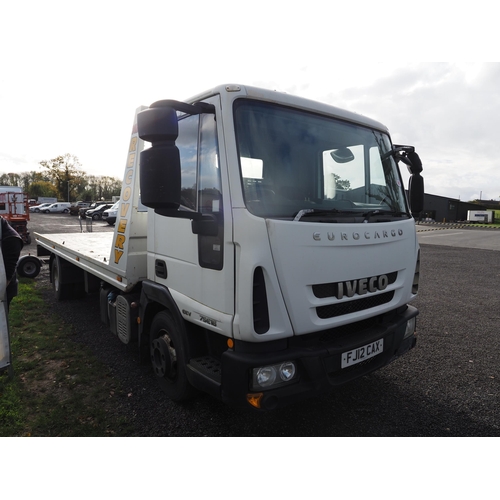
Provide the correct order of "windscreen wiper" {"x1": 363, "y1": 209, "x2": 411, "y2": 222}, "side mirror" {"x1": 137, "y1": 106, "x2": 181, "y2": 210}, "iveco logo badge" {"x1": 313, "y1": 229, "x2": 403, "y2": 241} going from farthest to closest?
"windscreen wiper" {"x1": 363, "y1": 209, "x2": 411, "y2": 222}, "iveco logo badge" {"x1": 313, "y1": 229, "x2": 403, "y2": 241}, "side mirror" {"x1": 137, "y1": 106, "x2": 181, "y2": 210}

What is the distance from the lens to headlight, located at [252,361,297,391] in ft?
7.78

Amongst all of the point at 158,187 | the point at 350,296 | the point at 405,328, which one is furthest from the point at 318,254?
the point at 405,328

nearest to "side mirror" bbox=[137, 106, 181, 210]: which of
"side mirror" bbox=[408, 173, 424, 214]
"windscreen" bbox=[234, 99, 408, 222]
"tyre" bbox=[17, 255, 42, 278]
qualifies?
"windscreen" bbox=[234, 99, 408, 222]

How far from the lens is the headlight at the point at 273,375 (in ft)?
7.78

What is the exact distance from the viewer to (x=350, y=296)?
272 cm

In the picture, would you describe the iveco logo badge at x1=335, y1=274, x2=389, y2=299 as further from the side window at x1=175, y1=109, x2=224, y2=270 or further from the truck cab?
the side window at x1=175, y1=109, x2=224, y2=270

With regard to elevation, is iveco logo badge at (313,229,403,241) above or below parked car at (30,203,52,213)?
below

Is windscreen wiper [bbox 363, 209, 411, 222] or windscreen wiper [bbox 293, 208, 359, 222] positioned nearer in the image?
windscreen wiper [bbox 293, 208, 359, 222]

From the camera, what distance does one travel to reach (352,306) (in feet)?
9.21

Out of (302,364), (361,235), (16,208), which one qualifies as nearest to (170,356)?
(302,364)

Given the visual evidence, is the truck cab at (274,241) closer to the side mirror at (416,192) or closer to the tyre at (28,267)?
the side mirror at (416,192)

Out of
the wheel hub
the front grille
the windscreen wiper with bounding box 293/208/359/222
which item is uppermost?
the windscreen wiper with bounding box 293/208/359/222

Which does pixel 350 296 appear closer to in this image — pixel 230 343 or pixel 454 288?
pixel 230 343

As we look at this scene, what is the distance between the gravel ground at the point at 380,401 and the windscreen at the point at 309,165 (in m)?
1.65
